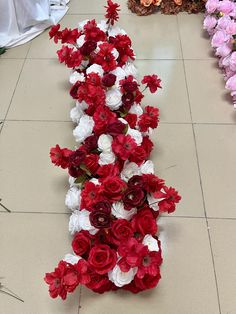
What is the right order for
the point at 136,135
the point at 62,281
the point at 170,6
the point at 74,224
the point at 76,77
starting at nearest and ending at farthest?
the point at 62,281
the point at 74,224
the point at 136,135
the point at 76,77
the point at 170,6

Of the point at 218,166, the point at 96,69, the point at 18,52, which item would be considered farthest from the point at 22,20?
the point at 218,166

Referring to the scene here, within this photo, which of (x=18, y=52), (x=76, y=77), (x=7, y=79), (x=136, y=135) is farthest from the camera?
(x=18, y=52)

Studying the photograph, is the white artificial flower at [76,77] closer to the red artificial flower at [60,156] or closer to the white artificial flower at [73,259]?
the red artificial flower at [60,156]

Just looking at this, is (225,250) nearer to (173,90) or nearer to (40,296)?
(40,296)

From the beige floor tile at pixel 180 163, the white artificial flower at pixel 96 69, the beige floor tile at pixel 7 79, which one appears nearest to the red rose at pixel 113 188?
the beige floor tile at pixel 180 163

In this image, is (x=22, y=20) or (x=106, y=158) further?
(x=22, y=20)

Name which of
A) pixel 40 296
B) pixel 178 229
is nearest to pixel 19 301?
pixel 40 296

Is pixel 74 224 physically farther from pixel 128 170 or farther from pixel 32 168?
pixel 32 168

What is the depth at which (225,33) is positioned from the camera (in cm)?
181

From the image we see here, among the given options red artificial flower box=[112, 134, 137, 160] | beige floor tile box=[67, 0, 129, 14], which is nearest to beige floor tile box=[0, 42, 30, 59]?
beige floor tile box=[67, 0, 129, 14]

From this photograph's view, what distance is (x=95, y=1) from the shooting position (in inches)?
95.6

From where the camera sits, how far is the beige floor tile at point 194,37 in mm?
1979

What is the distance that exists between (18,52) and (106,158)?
1.15 metres

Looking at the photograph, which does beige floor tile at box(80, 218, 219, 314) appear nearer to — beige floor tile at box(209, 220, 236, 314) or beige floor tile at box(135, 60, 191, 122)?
beige floor tile at box(209, 220, 236, 314)
